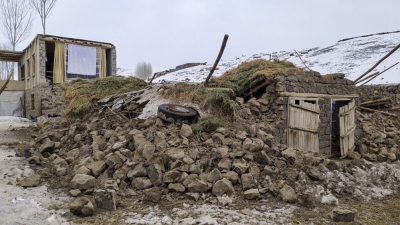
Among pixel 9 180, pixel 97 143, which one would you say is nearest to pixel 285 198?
pixel 97 143

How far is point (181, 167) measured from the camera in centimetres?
555

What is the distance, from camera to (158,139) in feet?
20.7

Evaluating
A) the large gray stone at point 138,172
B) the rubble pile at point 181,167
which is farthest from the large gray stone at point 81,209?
the large gray stone at point 138,172

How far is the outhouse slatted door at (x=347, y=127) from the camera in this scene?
30.8 ft

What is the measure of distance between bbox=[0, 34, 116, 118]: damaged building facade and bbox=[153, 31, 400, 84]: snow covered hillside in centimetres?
339

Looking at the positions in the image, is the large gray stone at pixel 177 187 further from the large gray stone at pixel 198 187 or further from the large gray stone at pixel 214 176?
the large gray stone at pixel 214 176

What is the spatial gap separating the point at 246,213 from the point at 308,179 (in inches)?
69.1

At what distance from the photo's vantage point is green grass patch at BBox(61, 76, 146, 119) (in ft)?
31.9

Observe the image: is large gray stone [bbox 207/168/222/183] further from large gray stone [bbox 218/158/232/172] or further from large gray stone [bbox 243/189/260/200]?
large gray stone [bbox 243/189/260/200]

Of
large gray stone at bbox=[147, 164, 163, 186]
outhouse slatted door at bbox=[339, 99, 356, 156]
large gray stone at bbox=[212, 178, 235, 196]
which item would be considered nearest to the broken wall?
outhouse slatted door at bbox=[339, 99, 356, 156]

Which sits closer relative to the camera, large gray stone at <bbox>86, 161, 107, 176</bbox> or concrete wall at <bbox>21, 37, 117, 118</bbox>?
large gray stone at <bbox>86, 161, 107, 176</bbox>

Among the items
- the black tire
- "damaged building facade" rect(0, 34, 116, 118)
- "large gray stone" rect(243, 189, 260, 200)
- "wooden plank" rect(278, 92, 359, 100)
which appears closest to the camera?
"large gray stone" rect(243, 189, 260, 200)

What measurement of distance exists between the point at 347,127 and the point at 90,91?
8.07 metres

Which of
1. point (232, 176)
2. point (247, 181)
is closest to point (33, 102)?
point (232, 176)
